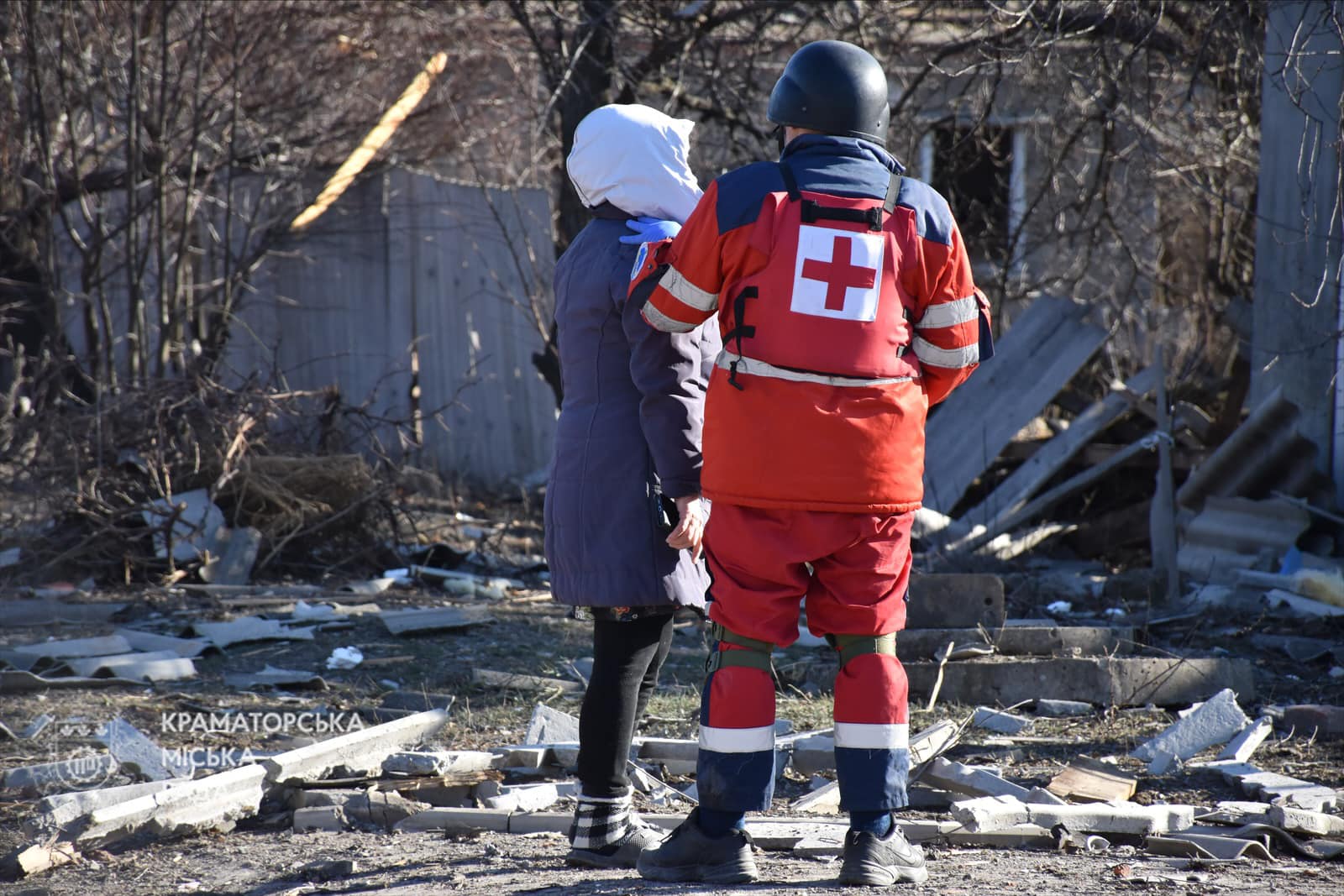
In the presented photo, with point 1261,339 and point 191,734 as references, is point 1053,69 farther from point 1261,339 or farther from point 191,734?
point 191,734

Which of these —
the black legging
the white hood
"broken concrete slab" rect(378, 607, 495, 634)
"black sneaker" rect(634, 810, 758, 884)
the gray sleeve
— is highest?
the white hood

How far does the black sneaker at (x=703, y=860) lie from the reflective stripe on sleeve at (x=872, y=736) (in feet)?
1.04

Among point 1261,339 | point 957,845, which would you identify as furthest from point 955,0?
point 957,845

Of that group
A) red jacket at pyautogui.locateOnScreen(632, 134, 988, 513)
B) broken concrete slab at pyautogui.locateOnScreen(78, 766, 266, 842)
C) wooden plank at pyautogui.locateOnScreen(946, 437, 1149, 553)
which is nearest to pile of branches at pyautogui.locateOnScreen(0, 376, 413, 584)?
broken concrete slab at pyautogui.locateOnScreen(78, 766, 266, 842)

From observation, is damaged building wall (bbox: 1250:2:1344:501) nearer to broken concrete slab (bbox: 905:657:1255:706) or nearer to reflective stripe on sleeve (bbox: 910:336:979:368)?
broken concrete slab (bbox: 905:657:1255:706)

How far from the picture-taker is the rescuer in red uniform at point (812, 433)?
2.62 meters

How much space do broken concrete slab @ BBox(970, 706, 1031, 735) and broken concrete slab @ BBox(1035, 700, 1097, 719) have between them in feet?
0.56

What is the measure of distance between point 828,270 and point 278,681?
3227 millimetres

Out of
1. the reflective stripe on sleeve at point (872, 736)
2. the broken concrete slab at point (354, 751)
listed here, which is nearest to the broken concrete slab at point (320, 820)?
the broken concrete slab at point (354, 751)

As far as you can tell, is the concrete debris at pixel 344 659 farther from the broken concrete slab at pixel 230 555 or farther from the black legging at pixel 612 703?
the black legging at pixel 612 703

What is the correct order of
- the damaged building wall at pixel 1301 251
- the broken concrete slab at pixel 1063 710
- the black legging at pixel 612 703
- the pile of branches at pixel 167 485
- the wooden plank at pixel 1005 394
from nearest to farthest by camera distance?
the black legging at pixel 612 703
the broken concrete slab at pixel 1063 710
the damaged building wall at pixel 1301 251
the pile of branches at pixel 167 485
the wooden plank at pixel 1005 394

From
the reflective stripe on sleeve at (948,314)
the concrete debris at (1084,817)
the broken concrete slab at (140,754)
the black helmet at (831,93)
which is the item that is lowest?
the broken concrete slab at (140,754)

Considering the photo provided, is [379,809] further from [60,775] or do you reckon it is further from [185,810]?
[60,775]

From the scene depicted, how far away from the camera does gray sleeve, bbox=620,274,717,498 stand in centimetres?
278
